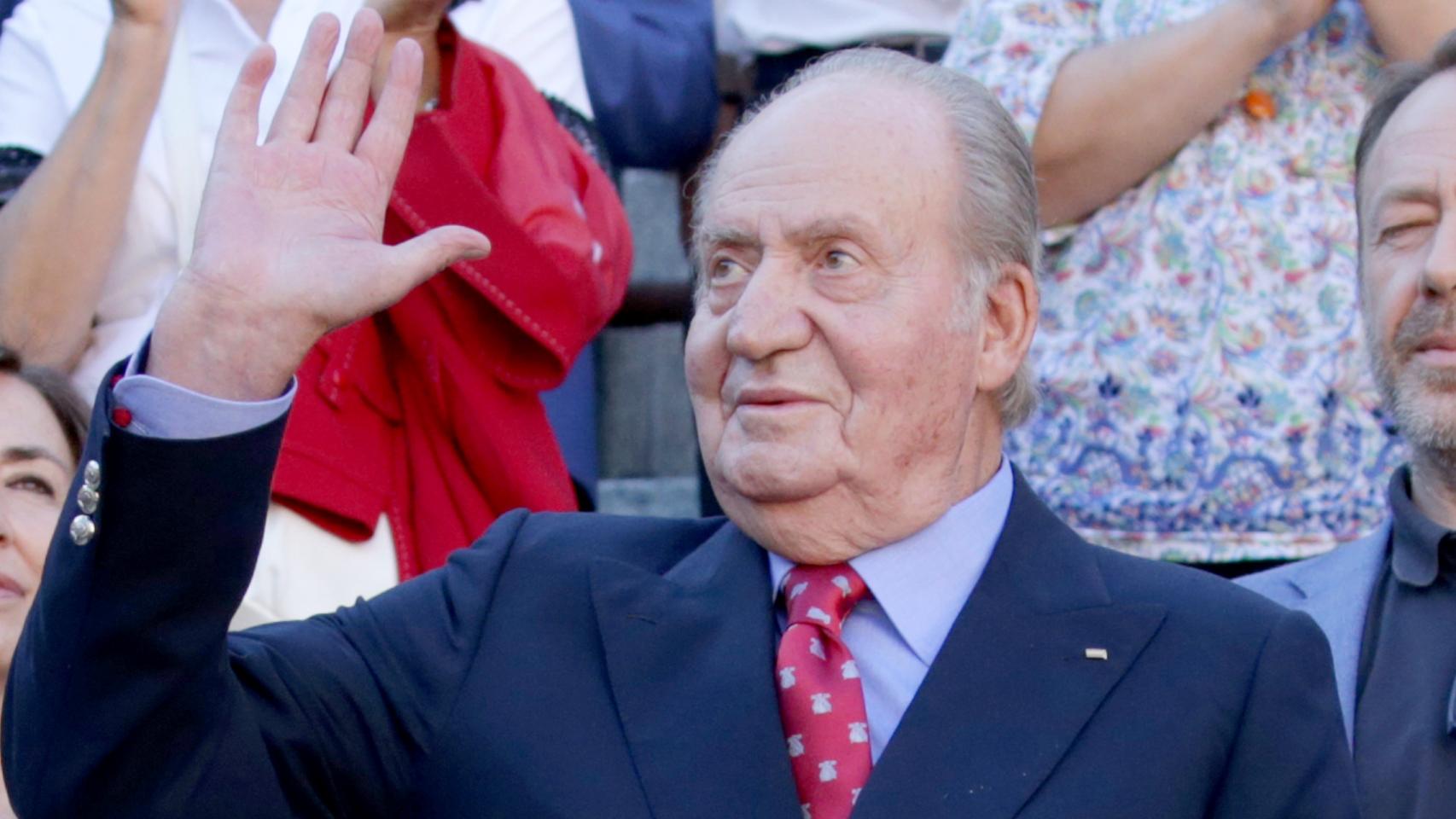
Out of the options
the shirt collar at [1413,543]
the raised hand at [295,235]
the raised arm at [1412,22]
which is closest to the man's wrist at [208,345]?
the raised hand at [295,235]

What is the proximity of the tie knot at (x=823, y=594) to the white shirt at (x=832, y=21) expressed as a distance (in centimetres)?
194

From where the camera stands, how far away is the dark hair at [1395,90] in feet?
11.8

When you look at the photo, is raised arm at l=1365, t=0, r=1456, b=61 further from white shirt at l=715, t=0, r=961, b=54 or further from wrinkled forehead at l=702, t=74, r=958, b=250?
wrinkled forehead at l=702, t=74, r=958, b=250

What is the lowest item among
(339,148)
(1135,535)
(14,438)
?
(1135,535)

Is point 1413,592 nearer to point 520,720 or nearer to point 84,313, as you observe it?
point 520,720

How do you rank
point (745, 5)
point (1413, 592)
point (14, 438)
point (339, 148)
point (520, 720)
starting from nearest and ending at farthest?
point (339, 148) < point (520, 720) < point (1413, 592) < point (14, 438) < point (745, 5)

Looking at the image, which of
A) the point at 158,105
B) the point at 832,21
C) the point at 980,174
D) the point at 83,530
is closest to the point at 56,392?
the point at 158,105

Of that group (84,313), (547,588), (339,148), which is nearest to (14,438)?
(84,313)

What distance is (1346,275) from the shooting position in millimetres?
3961

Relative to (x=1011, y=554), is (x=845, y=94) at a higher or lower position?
higher

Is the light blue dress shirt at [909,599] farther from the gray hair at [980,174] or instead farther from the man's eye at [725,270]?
the man's eye at [725,270]

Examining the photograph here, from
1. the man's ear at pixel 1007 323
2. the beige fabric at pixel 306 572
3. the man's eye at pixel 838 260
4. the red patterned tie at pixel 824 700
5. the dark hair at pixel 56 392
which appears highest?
the man's eye at pixel 838 260

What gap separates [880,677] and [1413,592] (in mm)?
1055

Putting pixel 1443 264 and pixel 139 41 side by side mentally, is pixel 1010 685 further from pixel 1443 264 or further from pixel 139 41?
pixel 139 41
